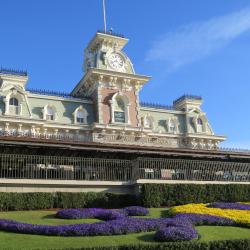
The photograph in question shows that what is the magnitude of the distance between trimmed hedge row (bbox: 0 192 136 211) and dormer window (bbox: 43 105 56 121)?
842 inches

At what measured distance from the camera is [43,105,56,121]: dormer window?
44075mm

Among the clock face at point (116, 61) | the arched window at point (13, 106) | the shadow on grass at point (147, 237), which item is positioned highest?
the clock face at point (116, 61)

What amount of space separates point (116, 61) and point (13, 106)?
13.6 meters

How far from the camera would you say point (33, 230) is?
50.2ft

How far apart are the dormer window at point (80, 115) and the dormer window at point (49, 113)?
2326 mm

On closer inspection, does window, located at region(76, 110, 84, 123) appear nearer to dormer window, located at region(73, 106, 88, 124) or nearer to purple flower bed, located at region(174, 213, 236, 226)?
dormer window, located at region(73, 106, 88, 124)

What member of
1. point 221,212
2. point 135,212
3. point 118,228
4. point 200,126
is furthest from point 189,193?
point 200,126

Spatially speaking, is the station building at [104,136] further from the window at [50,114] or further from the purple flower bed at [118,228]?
the purple flower bed at [118,228]

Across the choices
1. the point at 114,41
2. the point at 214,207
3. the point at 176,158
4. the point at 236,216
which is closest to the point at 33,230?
the point at 236,216

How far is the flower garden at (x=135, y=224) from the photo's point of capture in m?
15.0

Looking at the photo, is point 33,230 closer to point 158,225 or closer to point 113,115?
point 158,225

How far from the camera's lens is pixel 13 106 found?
42281mm

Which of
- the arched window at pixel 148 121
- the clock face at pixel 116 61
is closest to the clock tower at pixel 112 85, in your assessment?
the clock face at pixel 116 61

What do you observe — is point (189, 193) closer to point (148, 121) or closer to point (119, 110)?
point (119, 110)
